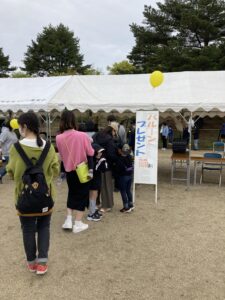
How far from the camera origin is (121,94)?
826cm

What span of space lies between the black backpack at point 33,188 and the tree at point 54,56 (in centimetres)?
3462

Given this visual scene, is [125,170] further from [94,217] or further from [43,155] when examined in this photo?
[43,155]

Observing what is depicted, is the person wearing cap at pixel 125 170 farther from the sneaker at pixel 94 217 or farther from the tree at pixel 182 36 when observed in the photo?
the tree at pixel 182 36

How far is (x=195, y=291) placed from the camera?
10.1ft

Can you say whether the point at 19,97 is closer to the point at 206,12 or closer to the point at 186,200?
the point at 186,200

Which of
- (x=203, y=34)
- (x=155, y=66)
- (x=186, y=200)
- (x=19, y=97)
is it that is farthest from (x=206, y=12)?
(x=186, y=200)

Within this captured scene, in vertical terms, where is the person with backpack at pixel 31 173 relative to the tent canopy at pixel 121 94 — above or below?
below

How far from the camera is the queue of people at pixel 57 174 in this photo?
298 cm

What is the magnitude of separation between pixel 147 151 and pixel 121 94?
259 cm

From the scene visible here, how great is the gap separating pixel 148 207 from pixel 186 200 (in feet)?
3.20

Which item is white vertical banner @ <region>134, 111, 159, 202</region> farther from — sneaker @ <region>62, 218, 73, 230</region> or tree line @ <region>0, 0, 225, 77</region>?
tree line @ <region>0, 0, 225, 77</region>

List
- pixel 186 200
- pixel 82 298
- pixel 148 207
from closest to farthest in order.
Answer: pixel 82 298 → pixel 148 207 → pixel 186 200

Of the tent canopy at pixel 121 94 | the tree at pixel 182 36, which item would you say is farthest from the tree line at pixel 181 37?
the tent canopy at pixel 121 94

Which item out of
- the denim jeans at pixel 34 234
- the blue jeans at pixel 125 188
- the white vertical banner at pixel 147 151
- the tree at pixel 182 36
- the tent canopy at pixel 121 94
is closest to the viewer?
the denim jeans at pixel 34 234
